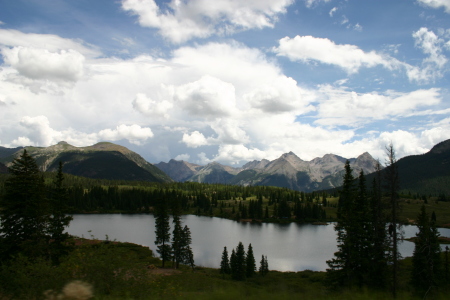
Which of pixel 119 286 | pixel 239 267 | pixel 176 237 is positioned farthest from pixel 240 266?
pixel 119 286

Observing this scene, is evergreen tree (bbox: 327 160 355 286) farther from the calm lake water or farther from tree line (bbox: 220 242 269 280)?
the calm lake water

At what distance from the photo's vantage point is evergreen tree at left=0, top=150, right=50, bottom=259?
94.5 ft

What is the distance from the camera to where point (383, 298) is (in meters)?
9.62

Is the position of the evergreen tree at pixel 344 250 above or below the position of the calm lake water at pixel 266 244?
above

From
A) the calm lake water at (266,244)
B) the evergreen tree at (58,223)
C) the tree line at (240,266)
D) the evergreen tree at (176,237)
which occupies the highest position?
the evergreen tree at (58,223)

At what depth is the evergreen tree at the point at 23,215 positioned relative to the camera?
1134 inches

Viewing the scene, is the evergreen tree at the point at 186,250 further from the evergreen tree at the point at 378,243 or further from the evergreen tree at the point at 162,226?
the evergreen tree at the point at 378,243

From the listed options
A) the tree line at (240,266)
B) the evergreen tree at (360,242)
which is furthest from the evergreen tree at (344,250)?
the tree line at (240,266)

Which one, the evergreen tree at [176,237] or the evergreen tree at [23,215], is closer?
the evergreen tree at [23,215]

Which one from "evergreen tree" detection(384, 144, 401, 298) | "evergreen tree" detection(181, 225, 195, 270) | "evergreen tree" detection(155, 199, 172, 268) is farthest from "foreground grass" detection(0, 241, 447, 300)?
"evergreen tree" detection(181, 225, 195, 270)

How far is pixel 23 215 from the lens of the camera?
29.3 m

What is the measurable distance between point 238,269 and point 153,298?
4938cm

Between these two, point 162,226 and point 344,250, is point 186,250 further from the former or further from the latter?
point 344,250

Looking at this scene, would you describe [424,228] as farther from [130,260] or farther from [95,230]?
[95,230]
